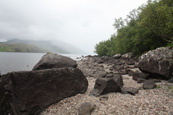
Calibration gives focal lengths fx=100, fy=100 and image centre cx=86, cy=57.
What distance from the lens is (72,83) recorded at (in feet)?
22.1

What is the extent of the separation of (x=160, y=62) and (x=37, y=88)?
9842mm

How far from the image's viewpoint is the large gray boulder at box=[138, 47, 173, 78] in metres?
8.47

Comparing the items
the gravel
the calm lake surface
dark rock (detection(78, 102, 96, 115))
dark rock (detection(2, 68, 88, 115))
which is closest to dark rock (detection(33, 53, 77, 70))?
dark rock (detection(2, 68, 88, 115))

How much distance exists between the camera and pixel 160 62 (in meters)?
8.79

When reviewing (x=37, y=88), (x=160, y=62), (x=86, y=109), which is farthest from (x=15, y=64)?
(x=160, y=62)

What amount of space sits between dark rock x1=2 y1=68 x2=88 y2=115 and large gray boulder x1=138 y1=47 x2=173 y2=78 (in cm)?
732

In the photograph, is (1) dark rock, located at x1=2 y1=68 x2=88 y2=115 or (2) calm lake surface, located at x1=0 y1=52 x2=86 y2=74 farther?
(2) calm lake surface, located at x1=0 y1=52 x2=86 y2=74

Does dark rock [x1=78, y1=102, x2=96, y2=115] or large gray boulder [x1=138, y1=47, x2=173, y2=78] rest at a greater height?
large gray boulder [x1=138, y1=47, x2=173, y2=78]

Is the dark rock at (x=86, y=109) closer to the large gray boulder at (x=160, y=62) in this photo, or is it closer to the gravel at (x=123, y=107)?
the gravel at (x=123, y=107)

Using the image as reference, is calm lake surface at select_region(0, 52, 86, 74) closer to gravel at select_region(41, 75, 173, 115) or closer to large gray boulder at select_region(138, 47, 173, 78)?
gravel at select_region(41, 75, 173, 115)

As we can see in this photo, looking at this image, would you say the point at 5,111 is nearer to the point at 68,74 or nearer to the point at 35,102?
the point at 35,102

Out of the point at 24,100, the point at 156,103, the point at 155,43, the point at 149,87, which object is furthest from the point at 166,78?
the point at 155,43

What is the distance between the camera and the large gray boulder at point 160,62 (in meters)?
8.47

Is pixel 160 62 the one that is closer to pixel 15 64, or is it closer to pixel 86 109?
pixel 86 109
